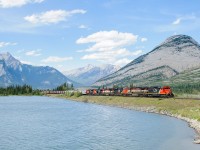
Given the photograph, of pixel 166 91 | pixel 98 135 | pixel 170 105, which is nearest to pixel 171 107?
pixel 170 105

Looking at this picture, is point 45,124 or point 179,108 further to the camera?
point 179,108

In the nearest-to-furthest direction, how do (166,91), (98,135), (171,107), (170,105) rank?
(98,135) → (171,107) → (170,105) → (166,91)

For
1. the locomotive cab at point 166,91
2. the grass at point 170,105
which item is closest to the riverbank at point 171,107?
the grass at point 170,105

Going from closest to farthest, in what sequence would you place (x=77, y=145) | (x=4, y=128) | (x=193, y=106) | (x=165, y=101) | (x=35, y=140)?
(x=77, y=145) → (x=35, y=140) → (x=4, y=128) → (x=193, y=106) → (x=165, y=101)

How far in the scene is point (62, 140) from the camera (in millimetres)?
77000

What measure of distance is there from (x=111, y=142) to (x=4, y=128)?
35.4 metres

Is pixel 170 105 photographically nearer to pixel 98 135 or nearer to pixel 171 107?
pixel 171 107

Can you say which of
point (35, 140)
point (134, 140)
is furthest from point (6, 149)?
point (134, 140)

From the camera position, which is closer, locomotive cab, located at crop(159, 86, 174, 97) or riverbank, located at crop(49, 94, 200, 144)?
riverbank, located at crop(49, 94, 200, 144)

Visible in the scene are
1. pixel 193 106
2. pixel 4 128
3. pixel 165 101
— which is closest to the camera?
pixel 4 128

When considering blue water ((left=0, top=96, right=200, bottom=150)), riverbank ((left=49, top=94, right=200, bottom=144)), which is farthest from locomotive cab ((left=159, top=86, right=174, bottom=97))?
blue water ((left=0, top=96, right=200, bottom=150))

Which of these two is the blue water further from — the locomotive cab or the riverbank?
the locomotive cab

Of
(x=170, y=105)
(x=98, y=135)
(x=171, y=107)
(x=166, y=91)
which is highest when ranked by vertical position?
(x=166, y=91)

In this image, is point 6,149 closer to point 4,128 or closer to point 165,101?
point 4,128
